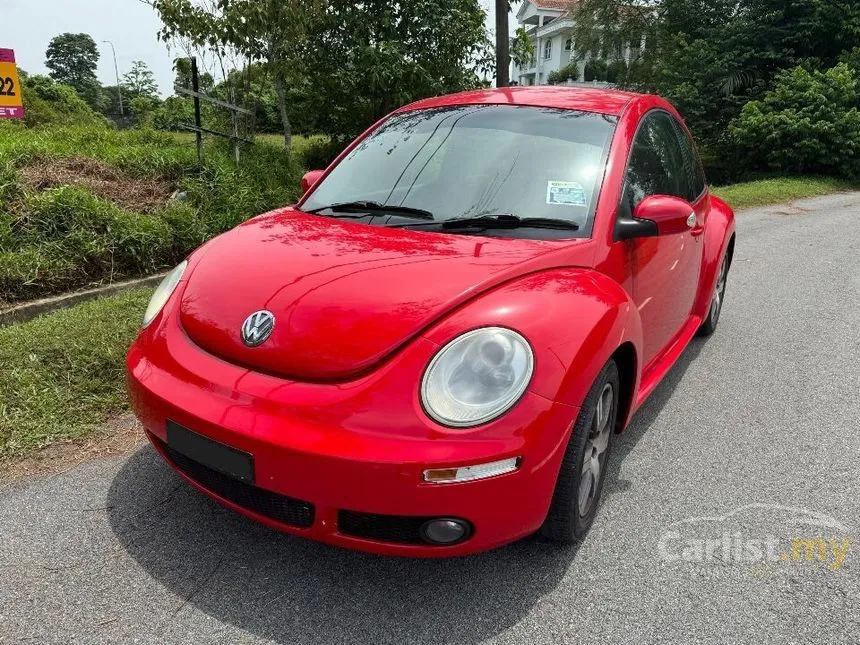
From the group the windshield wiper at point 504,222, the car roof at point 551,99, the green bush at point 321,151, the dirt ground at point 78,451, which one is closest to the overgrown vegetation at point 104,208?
the dirt ground at point 78,451

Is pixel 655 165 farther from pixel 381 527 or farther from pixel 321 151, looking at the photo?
pixel 321 151

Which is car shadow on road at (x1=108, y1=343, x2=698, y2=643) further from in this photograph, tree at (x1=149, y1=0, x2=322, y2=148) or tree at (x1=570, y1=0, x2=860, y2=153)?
tree at (x1=570, y1=0, x2=860, y2=153)

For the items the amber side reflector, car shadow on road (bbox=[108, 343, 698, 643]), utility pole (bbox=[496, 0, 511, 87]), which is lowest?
car shadow on road (bbox=[108, 343, 698, 643])

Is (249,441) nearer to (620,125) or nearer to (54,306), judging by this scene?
(620,125)

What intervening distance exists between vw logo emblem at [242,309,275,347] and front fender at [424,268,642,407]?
485 millimetres

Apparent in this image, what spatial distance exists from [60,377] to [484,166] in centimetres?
231

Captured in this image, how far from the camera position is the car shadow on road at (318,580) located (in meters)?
1.90

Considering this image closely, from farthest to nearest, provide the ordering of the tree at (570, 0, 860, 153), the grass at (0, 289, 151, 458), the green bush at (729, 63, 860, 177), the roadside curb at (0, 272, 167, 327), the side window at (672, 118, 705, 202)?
the tree at (570, 0, 860, 153), the green bush at (729, 63, 860, 177), the roadside curb at (0, 272, 167, 327), the side window at (672, 118, 705, 202), the grass at (0, 289, 151, 458)

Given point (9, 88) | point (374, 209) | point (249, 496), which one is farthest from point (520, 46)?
point (249, 496)

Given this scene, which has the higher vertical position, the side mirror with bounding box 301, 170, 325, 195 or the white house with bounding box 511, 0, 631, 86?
the white house with bounding box 511, 0, 631, 86

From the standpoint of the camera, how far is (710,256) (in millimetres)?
3906

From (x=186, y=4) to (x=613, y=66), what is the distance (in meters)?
17.9

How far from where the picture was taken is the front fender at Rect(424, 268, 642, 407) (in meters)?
1.89

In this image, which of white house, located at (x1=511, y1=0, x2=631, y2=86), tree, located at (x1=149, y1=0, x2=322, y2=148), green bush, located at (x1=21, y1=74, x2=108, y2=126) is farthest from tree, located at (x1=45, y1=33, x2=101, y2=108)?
tree, located at (x1=149, y1=0, x2=322, y2=148)
